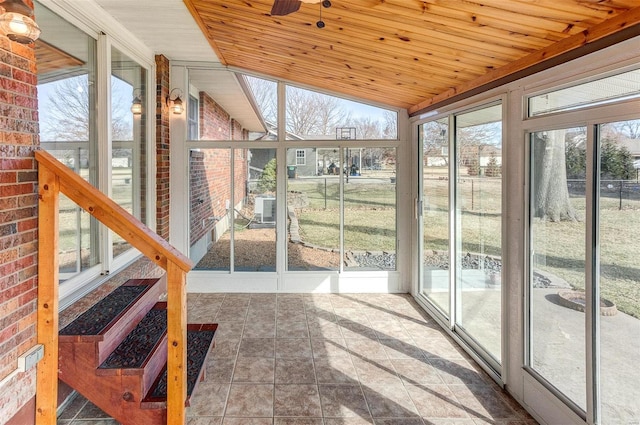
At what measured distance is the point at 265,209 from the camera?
211 inches

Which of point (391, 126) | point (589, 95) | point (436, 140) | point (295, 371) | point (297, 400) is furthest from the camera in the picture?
point (391, 126)

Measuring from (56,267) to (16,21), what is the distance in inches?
52.6

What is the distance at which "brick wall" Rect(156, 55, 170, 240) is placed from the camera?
4652mm

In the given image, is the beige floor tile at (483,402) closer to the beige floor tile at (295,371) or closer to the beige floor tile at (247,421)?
the beige floor tile at (295,371)

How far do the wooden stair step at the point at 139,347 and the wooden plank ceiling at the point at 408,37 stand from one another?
2.59 metres

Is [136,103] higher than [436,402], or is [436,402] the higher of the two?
[136,103]

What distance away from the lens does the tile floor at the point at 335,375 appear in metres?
2.61

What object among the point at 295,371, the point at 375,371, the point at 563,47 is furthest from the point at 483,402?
the point at 563,47

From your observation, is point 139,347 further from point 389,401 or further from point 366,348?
point 366,348

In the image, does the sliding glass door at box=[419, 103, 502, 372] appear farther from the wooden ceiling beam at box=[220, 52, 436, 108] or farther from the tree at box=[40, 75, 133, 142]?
the tree at box=[40, 75, 133, 142]

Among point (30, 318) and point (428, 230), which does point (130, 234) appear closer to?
point (30, 318)

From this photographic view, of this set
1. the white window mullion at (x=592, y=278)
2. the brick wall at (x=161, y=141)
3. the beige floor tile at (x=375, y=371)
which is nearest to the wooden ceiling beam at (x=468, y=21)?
the white window mullion at (x=592, y=278)

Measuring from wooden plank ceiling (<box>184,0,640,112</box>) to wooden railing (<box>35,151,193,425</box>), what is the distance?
1.83 m

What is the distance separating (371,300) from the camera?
5.01 meters
